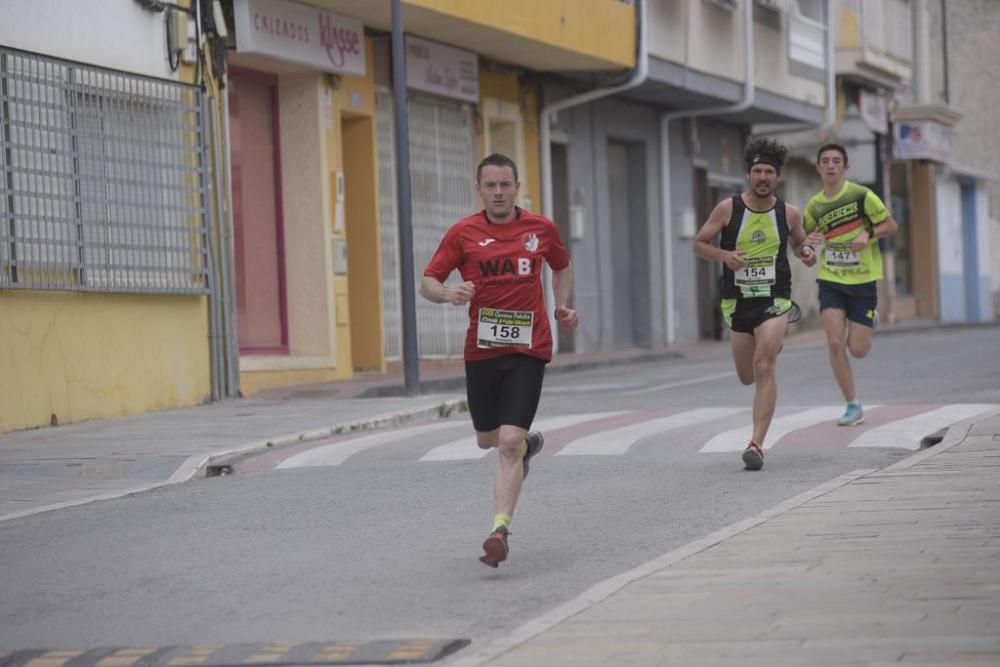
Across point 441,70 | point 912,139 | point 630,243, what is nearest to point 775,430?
point 441,70

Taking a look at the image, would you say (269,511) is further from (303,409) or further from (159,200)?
(159,200)

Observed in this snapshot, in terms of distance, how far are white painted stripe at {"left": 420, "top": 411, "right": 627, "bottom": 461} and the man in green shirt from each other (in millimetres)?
2131

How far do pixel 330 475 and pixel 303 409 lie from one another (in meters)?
5.45

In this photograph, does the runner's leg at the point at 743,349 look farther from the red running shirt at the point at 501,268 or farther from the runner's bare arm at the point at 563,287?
the red running shirt at the point at 501,268

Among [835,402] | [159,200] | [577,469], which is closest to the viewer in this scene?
[577,469]

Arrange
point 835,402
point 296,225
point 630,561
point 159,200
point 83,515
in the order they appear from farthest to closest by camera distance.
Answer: point 296,225
point 159,200
point 835,402
point 83,515
point 630,561

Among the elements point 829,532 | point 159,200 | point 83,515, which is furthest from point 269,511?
point 159,200

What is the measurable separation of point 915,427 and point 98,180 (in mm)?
8066

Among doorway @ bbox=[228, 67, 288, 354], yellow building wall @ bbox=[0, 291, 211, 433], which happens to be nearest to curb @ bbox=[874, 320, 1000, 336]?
doorway @ bbox=[228, 67, 288, 354]

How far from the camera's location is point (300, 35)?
21.2 m

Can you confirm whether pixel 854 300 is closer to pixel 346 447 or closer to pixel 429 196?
pixel 346 447

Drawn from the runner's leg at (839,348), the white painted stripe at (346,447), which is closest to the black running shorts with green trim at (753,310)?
the runner's leg at (839,348)

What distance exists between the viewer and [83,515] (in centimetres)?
1083

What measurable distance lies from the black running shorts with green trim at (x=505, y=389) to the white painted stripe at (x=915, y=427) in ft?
14.1
